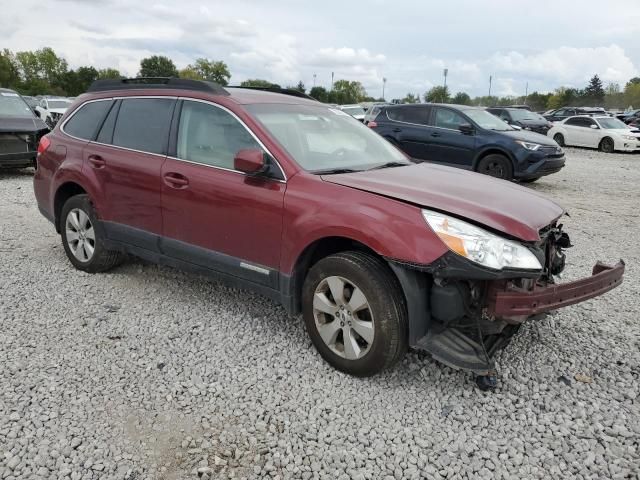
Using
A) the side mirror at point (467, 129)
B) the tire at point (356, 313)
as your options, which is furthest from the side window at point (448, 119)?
the tire at point (356, 313)

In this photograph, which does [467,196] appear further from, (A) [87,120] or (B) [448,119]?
(B) [448,119]

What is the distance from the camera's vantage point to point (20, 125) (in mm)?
10508

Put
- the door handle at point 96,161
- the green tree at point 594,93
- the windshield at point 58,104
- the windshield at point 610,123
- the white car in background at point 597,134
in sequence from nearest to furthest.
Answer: the door handle at point 96,161 < the white car in background at point 597,134 < the windshield at point 610,123 < the windshield at point 58,104 < the green tree at point 594,93

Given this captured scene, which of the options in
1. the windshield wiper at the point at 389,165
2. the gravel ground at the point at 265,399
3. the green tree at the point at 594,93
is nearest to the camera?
the gravel ground at the point at 265,399

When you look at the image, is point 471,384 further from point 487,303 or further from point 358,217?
point 358,217

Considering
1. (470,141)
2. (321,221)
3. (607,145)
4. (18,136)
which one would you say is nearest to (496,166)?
(470,141)

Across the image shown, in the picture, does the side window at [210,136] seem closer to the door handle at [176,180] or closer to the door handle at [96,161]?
the door handle at [176,180]

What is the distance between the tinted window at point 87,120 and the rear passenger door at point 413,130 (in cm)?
734

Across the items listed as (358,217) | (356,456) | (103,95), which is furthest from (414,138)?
(356,456)

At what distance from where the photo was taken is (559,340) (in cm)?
384

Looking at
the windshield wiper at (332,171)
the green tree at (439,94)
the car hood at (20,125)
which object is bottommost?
the windshield wiper at (332,171)

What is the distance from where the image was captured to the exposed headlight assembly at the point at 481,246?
2.81 metres

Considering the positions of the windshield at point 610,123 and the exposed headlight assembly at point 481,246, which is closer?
the exposed headlight assembly at point 481,246

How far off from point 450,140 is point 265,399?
890cm
